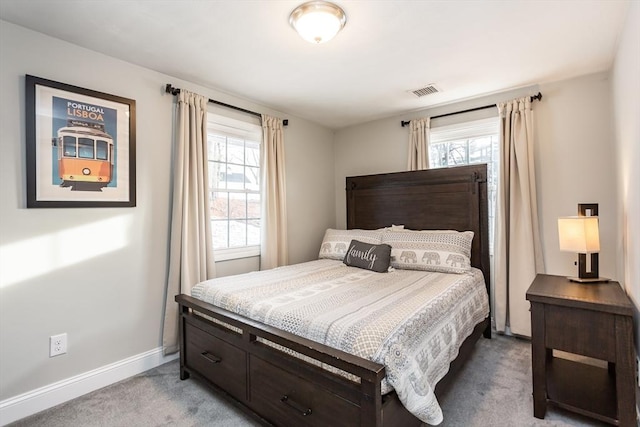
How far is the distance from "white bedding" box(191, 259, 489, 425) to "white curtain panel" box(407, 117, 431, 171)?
1.34 meters

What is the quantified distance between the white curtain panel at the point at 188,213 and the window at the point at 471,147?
2.48 metres

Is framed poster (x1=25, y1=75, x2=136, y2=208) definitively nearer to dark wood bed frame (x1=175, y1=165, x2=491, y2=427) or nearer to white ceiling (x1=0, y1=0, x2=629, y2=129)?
white ceiling (x1=0, y1=0, x2=629, y2=129)

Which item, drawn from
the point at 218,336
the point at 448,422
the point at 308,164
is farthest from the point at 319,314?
the point at 308,164

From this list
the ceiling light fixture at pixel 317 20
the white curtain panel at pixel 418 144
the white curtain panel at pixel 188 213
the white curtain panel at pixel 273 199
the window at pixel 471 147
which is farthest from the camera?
the white curtain panel at pixel 418 144

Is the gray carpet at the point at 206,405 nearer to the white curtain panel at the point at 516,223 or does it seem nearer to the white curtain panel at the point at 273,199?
the white curtain panel at the point at 516,223

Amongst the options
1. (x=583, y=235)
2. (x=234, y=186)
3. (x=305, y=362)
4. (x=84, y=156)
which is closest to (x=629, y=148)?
(x=583, y=235)

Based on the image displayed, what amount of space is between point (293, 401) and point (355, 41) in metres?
2.25

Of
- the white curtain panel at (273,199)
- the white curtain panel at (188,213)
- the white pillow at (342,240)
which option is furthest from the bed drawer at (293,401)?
the white pillow at (342,240)

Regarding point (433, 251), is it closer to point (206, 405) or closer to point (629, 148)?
point (629, 148)

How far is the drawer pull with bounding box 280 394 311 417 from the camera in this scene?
1488mm

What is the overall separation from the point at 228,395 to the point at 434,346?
1.29 m

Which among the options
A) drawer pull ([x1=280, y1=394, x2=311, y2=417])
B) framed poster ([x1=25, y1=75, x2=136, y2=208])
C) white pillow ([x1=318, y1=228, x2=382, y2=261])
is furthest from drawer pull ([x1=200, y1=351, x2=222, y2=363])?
white pillow ([x1=318, y1=228, x2=382, y2=261])

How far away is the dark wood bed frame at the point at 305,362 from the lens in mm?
1340

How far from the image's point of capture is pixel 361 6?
1.78 m
